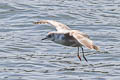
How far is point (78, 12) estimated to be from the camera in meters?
16.0

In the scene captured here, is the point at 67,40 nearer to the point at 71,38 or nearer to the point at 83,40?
the point at 71,38

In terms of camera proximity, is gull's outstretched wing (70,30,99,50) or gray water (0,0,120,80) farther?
gray water (0,0,120,80)

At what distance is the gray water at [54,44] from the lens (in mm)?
10867

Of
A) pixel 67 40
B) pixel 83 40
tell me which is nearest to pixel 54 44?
pixel 67 40

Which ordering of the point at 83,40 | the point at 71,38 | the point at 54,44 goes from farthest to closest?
the point at 54,44 → the point at 71,38 → the point at 83,40

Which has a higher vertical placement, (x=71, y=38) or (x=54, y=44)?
(x=71, y=38)

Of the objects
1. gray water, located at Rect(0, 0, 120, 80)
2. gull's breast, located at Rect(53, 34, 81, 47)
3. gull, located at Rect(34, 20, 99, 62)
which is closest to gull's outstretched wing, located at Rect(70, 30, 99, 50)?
gull, located at Rect(34, 20, 99, 62)

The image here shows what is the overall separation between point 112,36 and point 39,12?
3.19m

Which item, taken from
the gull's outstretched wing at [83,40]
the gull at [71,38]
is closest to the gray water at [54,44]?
the gull at [71,38]

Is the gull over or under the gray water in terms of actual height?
over

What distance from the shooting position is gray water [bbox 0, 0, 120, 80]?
10.9 m

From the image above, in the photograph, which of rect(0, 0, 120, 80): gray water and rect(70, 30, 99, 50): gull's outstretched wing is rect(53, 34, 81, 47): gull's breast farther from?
rect(0, 0, 120, 80): gray water

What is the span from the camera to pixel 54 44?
516 inches

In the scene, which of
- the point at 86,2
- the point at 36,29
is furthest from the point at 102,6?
the point at 36,29
